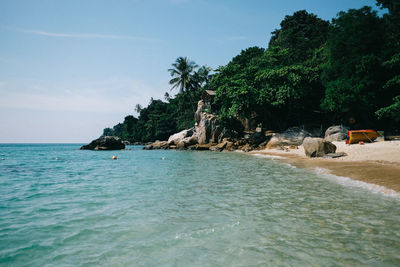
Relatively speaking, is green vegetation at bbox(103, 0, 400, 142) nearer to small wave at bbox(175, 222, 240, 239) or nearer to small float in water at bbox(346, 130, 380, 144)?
small float in water at bbox(346, 130, 380, 144)

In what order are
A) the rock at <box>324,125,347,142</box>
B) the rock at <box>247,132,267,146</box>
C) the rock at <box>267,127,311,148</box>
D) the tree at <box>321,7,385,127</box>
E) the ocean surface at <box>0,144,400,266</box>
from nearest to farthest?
the ocean surface at <box>0,144,400,266</box>, the tree at <box>321,7,385,127</box>, the rock at <box>324,125,347,142</box>, the rock at <box>267,127,311,148</box>, the rock at <box>247,132,267,146</box>

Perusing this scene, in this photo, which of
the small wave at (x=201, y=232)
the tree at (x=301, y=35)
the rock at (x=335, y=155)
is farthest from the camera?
the tree at (x=301, y=35)

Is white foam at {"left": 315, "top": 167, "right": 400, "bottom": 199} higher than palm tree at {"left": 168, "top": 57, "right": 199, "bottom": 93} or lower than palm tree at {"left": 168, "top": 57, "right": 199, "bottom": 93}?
lower

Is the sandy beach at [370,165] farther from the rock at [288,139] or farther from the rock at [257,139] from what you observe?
the rock at [257,139]

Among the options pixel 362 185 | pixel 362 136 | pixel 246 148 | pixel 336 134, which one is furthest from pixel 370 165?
pixel 246 148

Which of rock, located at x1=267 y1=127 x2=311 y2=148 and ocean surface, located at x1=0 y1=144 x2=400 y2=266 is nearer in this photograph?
ocean surface, located at x1=0 y1=144 x2=400 y2=266

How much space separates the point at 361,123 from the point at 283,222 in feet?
83.9

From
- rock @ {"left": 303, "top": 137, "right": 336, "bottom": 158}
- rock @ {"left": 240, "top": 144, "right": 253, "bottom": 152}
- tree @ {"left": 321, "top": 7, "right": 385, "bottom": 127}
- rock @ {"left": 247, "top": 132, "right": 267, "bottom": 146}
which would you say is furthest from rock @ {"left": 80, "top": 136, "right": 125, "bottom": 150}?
rock @ {"left": 303, "top": 137, "right": 336, "bottom": 158}

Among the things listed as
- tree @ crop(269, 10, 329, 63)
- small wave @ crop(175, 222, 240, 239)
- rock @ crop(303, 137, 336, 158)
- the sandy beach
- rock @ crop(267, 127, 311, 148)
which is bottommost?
small wave @ crop(175, 222, 240, 239)

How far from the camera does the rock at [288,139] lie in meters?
25.1

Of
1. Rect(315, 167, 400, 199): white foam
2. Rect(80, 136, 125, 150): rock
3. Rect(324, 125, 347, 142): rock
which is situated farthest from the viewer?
Rect(80, 136, 125, 150): rock

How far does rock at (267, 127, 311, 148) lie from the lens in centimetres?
2506

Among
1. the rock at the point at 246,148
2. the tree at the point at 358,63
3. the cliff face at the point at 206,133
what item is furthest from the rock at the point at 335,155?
the cliff face at the point at 206,133

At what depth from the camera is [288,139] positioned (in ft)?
83.5
